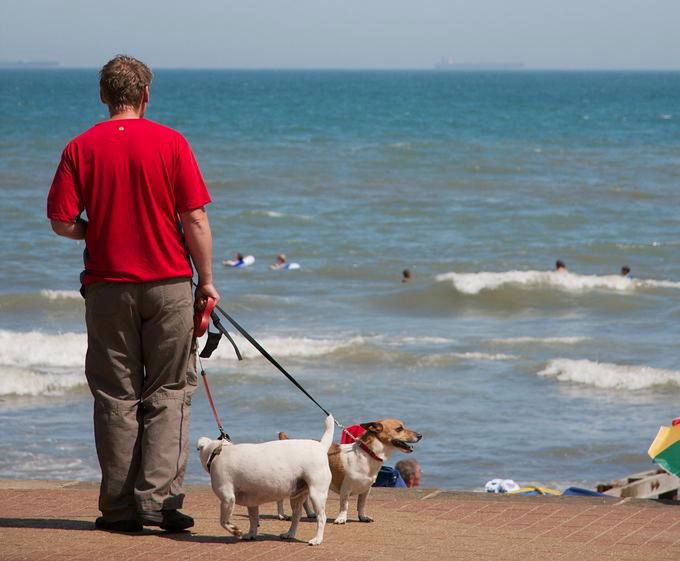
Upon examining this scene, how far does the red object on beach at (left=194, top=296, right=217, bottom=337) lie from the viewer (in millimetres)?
5281

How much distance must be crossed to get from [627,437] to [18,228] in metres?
21.5

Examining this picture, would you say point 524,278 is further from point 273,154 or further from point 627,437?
point 273,154

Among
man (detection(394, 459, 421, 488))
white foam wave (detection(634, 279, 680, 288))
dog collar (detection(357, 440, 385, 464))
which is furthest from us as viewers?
white foam wave (detection(634, 279, 680, 288))

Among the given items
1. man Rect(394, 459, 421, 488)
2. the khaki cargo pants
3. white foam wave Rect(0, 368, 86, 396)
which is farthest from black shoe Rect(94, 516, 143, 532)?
white foam wave Rect(0, 368, 86, 396)

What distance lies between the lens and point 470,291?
2469cm

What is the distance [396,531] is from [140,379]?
58.1 inches

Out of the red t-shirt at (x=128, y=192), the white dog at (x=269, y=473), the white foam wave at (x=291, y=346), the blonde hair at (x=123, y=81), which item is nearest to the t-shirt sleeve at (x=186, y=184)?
the red t-shirt at (x=128, y=192)

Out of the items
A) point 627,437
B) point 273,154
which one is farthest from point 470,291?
point 273,154

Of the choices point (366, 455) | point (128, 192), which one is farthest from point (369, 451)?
point (128, 192)

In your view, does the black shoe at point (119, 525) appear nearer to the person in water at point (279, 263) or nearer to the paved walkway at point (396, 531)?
the paved walkway at point (396, 531)

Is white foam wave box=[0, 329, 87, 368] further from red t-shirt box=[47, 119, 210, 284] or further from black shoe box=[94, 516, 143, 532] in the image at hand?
red t-shirt box=[47, 119, 210, 284]

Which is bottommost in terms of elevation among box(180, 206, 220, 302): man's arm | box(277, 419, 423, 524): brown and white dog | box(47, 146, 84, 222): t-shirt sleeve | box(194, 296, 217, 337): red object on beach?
box(277, 419, 423, 524): brown and white dog

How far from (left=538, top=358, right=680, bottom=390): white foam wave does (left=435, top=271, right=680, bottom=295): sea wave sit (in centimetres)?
764

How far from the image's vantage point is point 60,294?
22922 mm
